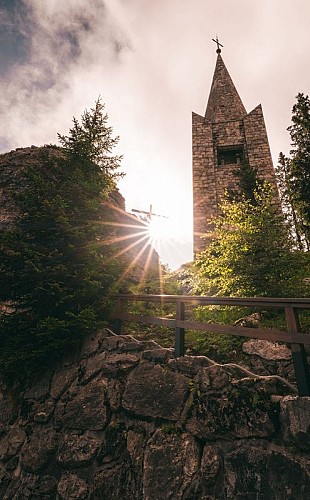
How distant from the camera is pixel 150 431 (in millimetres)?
3789

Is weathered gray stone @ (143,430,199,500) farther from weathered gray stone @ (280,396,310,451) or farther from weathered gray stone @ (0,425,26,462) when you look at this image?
weathered gray stone @ (0,425,26,462)

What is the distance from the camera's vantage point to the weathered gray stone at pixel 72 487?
3.69 meters

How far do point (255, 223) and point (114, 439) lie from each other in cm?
636

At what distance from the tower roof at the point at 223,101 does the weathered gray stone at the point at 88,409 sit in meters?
21.0

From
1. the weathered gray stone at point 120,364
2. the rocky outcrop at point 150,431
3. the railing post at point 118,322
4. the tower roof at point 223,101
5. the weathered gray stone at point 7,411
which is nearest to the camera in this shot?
the rocky outcrop at point 150,431

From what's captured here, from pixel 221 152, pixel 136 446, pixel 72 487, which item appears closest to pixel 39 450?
pixel 72 487

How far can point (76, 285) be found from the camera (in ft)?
18.3

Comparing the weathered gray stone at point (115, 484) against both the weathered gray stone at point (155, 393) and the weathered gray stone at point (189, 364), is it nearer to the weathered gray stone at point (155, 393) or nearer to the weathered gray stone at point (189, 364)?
the weathered gray stone at point (155, 393)

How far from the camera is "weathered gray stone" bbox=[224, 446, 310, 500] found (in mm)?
2793

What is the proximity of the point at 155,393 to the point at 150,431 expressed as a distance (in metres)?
0.48

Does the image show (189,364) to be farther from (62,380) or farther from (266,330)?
(62,380)

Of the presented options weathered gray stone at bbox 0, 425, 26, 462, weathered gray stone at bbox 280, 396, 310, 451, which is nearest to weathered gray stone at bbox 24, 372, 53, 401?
weathered gray stone at bbox 0, 425, 26, 462

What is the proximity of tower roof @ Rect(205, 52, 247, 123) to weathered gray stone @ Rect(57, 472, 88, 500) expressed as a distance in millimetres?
22091

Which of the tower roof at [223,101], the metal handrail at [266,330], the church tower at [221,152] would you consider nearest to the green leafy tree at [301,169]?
the church tower at [221,152]
